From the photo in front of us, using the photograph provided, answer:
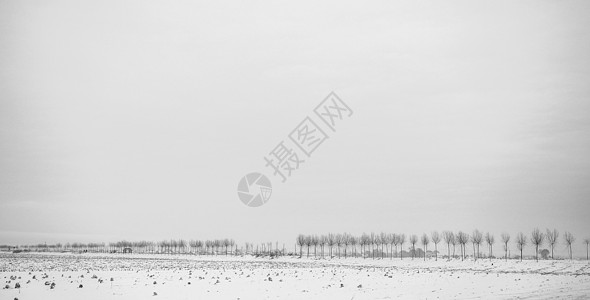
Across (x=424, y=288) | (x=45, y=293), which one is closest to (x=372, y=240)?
(x=424, y=288)

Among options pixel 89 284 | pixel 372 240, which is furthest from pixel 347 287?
pixel 372 240

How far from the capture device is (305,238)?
568 feet

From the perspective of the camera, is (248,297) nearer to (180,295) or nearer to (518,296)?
(180,295)

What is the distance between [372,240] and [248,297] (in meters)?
132

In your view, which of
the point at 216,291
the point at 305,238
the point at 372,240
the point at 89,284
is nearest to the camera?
the point at 216,291

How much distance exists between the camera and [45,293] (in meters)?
22.8

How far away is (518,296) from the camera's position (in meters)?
22.6

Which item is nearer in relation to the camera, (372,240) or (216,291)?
(216,291)

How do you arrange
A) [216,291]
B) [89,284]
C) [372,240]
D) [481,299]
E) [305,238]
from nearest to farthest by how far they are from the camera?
[481,299] → [216,291] → [89,284] → [372,240] → [305,238]

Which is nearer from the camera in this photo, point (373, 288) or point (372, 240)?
point (373, 288)

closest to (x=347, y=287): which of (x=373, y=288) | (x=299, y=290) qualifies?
(x=373, y=288)

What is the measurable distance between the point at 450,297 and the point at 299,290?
876 cm

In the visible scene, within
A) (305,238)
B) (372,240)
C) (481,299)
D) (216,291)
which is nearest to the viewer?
(481,299)

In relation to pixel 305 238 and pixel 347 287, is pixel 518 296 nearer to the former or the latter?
pixel 347 287
